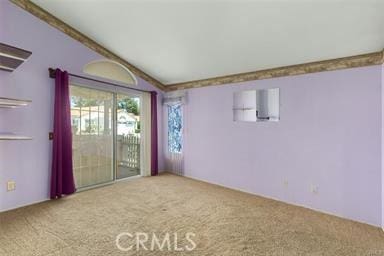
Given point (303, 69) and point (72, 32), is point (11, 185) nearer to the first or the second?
point (72, 32)

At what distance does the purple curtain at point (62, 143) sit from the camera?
3541mm

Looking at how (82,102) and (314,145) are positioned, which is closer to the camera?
(314,145)

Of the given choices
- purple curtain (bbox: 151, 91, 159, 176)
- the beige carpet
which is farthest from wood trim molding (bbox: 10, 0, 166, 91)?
the beige carpet

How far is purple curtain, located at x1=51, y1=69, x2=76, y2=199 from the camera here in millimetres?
3541

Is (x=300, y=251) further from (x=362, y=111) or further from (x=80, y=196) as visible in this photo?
(x=80, y=196)

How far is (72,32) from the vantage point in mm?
3807

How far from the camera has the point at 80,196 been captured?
3715 mm

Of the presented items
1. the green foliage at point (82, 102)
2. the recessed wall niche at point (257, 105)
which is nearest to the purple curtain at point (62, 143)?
the green foliage at point (82, 102)

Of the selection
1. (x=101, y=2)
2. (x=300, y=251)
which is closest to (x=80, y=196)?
(x=101, y=2)

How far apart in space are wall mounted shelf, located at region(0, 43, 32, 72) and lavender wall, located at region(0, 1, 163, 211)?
0.80 ft

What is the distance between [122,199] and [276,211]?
2432 mm

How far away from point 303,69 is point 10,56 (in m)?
3.96

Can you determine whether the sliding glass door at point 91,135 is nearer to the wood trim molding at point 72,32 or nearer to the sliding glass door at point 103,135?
the sliding glass door at point 103,135

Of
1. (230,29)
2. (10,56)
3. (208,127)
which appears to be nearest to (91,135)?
(10,56)
